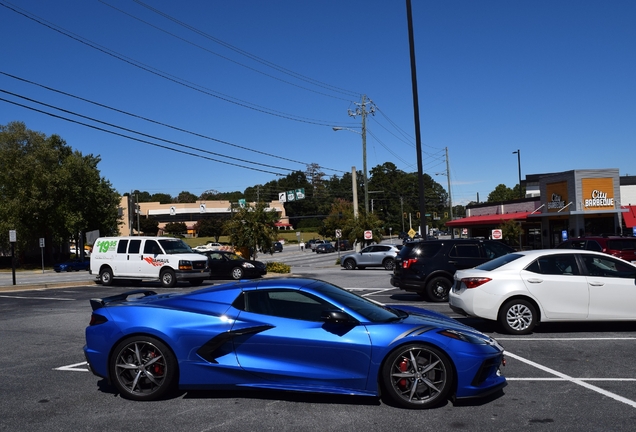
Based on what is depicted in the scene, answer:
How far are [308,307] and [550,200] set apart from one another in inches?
1647

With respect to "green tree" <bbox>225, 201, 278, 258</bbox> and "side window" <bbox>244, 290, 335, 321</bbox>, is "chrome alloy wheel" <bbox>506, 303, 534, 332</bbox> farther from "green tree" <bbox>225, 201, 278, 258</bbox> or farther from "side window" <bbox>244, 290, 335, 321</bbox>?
"green tree" <bbox>225, 201, 278, 258</bbox>

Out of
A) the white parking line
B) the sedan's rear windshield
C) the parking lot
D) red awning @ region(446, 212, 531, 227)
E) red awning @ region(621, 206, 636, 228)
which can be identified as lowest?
the white parking line

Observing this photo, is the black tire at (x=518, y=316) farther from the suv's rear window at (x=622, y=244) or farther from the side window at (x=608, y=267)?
the suv's rear window at (x=622, y=244)

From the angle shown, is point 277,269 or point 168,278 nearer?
point 168,278

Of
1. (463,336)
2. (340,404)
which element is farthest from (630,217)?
(340,404)

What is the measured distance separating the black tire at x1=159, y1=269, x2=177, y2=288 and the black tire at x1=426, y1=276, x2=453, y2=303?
11.6m

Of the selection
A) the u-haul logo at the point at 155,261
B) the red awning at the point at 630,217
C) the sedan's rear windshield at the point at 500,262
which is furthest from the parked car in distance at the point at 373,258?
the sedan's rear windshield at the point at 500,262

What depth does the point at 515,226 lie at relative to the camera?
47844mm

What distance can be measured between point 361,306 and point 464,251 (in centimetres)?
927

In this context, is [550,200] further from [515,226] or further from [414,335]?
[414,335]

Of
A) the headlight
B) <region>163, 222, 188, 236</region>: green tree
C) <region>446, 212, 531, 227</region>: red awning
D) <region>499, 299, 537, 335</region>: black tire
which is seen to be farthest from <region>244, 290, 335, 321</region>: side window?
<region>163, 222, 188, 236</region>: green tree

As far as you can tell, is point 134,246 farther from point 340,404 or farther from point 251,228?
point 340,404

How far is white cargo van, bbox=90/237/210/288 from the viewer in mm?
22422

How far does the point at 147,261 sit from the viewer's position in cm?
2273
